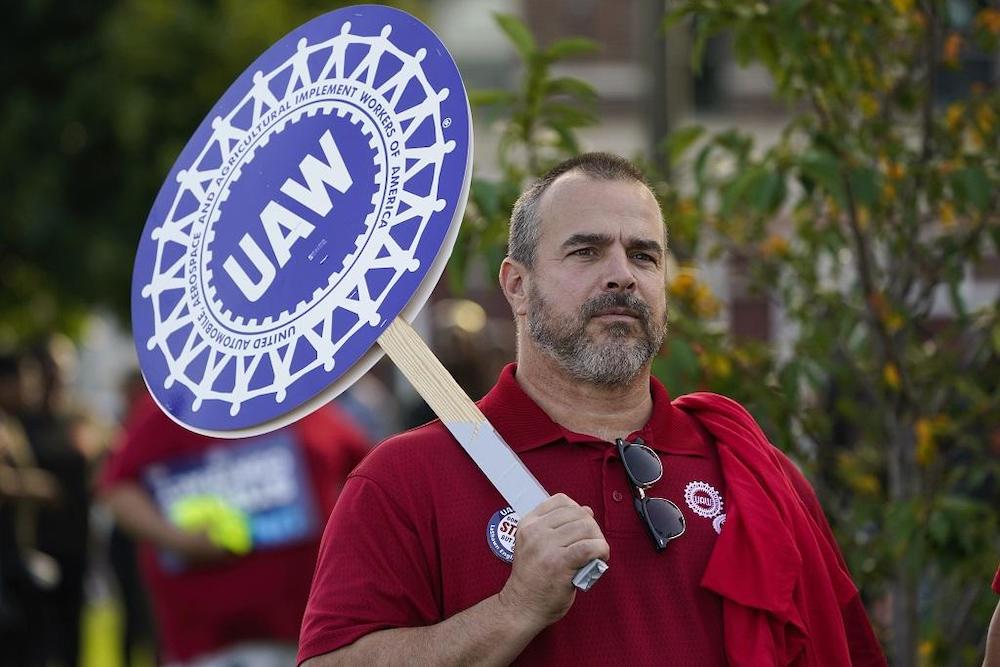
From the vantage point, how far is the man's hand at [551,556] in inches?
107

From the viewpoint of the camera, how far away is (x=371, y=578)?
2.91m

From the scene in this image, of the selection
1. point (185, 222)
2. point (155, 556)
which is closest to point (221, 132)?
point (185, 222)

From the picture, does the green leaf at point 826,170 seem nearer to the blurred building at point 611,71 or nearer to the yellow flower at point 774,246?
the yellow flower at point 774,246

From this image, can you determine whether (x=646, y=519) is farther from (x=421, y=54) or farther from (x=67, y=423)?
(x=67, y=423)

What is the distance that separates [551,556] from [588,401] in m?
0.45

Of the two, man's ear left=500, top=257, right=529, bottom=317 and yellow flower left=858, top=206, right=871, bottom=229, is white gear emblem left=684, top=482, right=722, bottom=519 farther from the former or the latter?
yellow flower left=858, top=206, right=871, bottom=229

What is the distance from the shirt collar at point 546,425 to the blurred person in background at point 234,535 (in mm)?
2875

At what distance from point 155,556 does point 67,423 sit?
4.01 meters

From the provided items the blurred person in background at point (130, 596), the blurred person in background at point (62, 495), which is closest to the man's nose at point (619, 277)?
the blurred person in background at point (62, 495)

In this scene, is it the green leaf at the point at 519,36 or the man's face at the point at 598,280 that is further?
the green leaf at the point at 519,36

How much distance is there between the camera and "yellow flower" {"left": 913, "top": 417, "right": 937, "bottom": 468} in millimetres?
4422

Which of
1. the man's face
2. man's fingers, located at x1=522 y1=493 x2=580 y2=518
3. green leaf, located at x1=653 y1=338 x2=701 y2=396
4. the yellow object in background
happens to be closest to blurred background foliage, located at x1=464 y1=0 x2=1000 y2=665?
green leaf, located at x1=653 y1=338 x2=701 y2=396

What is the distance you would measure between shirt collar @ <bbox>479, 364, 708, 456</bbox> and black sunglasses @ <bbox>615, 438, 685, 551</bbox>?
0.07 meters

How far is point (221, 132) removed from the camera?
3328 mm
